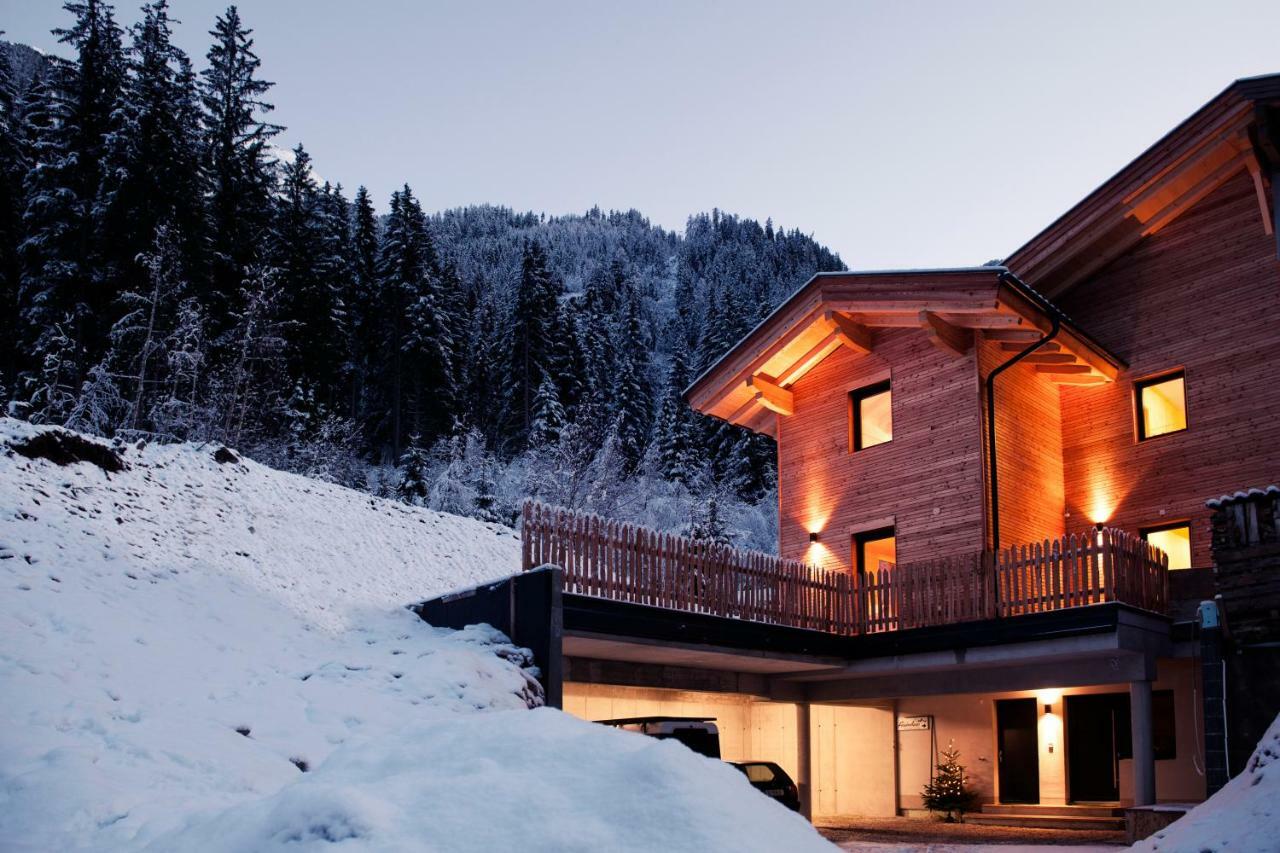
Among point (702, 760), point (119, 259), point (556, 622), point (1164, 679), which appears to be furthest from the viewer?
point (119, 259)

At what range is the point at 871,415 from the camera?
71.5 ft

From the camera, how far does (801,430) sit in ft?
75.6

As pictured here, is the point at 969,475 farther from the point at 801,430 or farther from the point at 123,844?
the point at 123,844

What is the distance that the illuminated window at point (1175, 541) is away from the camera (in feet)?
61.9

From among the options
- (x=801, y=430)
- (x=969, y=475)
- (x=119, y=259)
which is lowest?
(x=969, y=475)

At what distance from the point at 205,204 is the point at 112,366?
48.6 feet

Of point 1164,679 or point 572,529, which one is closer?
point 572,529

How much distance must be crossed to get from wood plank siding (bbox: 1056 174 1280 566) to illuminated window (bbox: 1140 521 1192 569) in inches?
9.5

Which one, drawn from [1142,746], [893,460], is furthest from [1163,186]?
[1142,746]

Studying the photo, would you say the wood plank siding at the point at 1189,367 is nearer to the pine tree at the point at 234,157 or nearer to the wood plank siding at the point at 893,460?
the wood plank siding at the point at 893,460

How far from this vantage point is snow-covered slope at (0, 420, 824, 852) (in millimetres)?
5129

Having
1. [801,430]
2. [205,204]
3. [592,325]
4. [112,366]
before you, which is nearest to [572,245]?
[592,325]

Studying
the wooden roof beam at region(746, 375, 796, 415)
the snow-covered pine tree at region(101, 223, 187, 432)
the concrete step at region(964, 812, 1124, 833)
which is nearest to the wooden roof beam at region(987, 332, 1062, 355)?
the wooden roof beam at region(746, 375, 796, 415)

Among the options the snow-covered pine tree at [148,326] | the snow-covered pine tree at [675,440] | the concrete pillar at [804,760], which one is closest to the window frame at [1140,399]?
the concrete pillar at [804,760]
